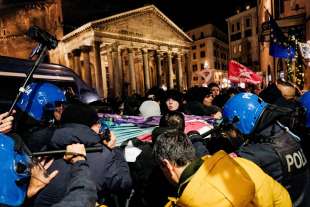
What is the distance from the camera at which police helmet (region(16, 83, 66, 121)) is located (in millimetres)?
3482

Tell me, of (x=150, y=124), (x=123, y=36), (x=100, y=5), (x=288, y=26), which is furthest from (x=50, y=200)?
(x=100, y=5)

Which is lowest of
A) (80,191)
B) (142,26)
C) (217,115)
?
(217,115)

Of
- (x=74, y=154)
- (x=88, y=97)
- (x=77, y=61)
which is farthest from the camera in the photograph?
(x=77, y=61)

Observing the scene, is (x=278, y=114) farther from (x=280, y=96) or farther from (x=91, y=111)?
(x=280, y=96)

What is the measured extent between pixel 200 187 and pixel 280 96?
4.65m

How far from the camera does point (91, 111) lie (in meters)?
3.21

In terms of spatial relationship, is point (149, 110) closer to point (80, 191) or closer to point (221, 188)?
point (80, 191)

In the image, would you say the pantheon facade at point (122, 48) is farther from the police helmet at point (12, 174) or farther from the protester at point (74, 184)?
the police helmet at point (12, 174)

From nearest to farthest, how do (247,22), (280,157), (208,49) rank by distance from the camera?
(280,157)
(247,22)
(208,49)

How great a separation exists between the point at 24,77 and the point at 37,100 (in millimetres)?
3200

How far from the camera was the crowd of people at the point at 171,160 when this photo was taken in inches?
68.1

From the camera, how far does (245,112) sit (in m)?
2.88

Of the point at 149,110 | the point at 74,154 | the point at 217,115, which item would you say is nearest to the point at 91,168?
the point at 74,154

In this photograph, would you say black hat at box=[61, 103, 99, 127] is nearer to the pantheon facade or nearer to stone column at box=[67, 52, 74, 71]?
the pantheon facade
